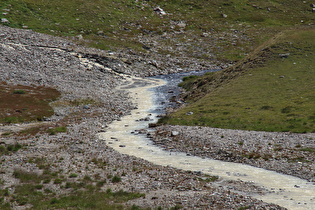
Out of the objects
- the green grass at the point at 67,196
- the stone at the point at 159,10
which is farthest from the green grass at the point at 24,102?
the stone at the point at 159,10

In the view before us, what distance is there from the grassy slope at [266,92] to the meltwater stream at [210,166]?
28.0ft

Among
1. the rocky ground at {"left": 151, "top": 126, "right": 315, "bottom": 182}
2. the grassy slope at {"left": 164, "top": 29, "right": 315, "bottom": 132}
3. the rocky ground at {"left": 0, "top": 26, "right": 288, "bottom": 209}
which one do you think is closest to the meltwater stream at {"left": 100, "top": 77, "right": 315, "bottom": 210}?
the rocky ground at {"left": 151, "top": 126, "right": 315, "bottom": 182}

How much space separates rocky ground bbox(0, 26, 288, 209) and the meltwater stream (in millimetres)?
1637

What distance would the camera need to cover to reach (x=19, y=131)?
50.5 metres

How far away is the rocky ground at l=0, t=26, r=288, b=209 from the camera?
27312mm

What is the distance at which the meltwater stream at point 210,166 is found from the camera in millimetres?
26516

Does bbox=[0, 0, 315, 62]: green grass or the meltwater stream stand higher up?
bbox=[0, 0, 315, 62]: green grass

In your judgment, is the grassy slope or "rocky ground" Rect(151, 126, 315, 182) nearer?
A: "rocky ground" Rect(151, 126, 315, 182)

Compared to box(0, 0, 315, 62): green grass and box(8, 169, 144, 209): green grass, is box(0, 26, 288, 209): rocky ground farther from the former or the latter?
box(0, 0, 315, 62): green grass

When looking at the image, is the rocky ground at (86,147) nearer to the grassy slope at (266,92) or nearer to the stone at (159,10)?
the grassy slope at (266,92)

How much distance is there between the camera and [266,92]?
60.6 metres

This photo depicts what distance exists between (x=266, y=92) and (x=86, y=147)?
35415 mm

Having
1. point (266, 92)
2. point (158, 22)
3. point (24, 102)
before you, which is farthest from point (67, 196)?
point (158, 22)

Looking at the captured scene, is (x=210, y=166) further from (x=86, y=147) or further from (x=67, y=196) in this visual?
(x=86, y=147)
